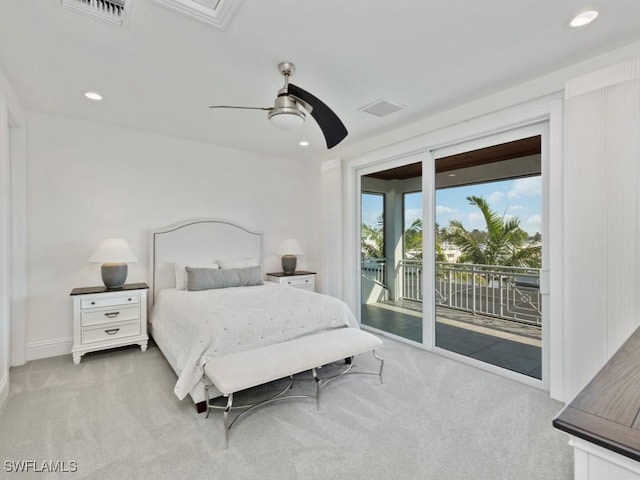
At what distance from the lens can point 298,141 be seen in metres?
4.49

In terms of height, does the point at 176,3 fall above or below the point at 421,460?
above

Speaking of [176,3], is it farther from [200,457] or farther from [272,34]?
[200,457]

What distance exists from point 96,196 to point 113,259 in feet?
2.99

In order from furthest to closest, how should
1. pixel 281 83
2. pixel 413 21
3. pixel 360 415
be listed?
1. pixel 281 83
2. pixel 360 415
3. pixel 413 21

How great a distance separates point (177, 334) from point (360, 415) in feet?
5.71

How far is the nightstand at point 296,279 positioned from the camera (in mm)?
4789

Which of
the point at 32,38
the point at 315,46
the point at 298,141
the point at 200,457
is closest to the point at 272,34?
the point at 315,46

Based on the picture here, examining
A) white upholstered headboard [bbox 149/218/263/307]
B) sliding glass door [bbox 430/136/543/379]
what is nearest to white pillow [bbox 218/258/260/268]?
white upholstered headboard [bbox 149/218/263/307]

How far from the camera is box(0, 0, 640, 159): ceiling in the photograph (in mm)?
1949

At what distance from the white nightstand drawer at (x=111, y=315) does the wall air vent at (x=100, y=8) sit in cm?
277

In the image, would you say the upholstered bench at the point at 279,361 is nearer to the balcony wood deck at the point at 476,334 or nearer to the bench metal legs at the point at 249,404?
the bench metal legs at the point at 249,404

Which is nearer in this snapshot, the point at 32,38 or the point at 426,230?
the point at 32,38

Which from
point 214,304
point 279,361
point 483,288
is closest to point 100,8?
point 214,304

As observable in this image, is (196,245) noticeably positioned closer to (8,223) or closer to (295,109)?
(8,223)
